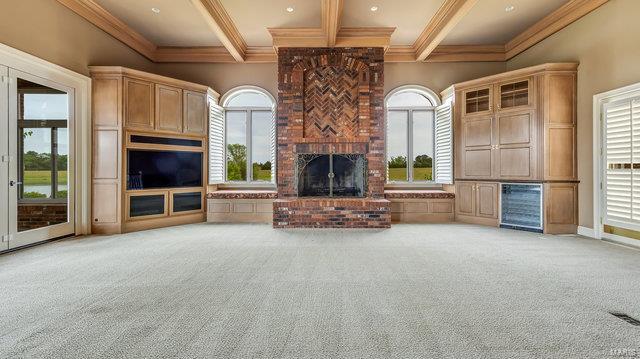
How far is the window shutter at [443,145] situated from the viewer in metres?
6.23

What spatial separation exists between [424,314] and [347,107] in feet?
14.4

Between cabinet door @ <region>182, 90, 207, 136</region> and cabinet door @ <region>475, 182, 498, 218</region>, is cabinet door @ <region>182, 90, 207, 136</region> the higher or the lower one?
the higher one

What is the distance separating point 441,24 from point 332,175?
3.26 m

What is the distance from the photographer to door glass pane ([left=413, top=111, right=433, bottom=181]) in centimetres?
678

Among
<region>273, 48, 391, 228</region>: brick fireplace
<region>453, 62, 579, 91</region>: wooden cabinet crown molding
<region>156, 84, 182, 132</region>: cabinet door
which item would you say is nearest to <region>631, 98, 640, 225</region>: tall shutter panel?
<region>453, 62, 579, 91</region>: wooden cabinet crown molding

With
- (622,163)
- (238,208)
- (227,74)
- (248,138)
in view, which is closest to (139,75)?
(227,74)

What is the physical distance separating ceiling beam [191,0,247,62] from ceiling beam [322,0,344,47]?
65.9 inches

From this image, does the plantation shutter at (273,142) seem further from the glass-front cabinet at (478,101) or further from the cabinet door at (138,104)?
the glass-front cabinet at (478,101)

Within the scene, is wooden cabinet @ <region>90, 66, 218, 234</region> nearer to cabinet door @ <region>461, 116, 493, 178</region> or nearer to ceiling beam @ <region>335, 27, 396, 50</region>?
ceiling beam @ <region>335, 27, 396, 50</region>

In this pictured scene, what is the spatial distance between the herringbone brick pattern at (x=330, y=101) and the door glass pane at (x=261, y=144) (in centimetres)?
138

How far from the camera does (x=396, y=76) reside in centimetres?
Answer: 662

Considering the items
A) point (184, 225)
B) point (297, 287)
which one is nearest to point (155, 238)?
point (184, 225)

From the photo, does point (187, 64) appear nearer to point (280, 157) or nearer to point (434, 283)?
point (280, 157)

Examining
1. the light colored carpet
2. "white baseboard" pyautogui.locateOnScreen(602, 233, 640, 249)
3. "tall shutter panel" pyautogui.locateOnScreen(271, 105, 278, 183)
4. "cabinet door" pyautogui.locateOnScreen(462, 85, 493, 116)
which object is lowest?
the light colored carpet
